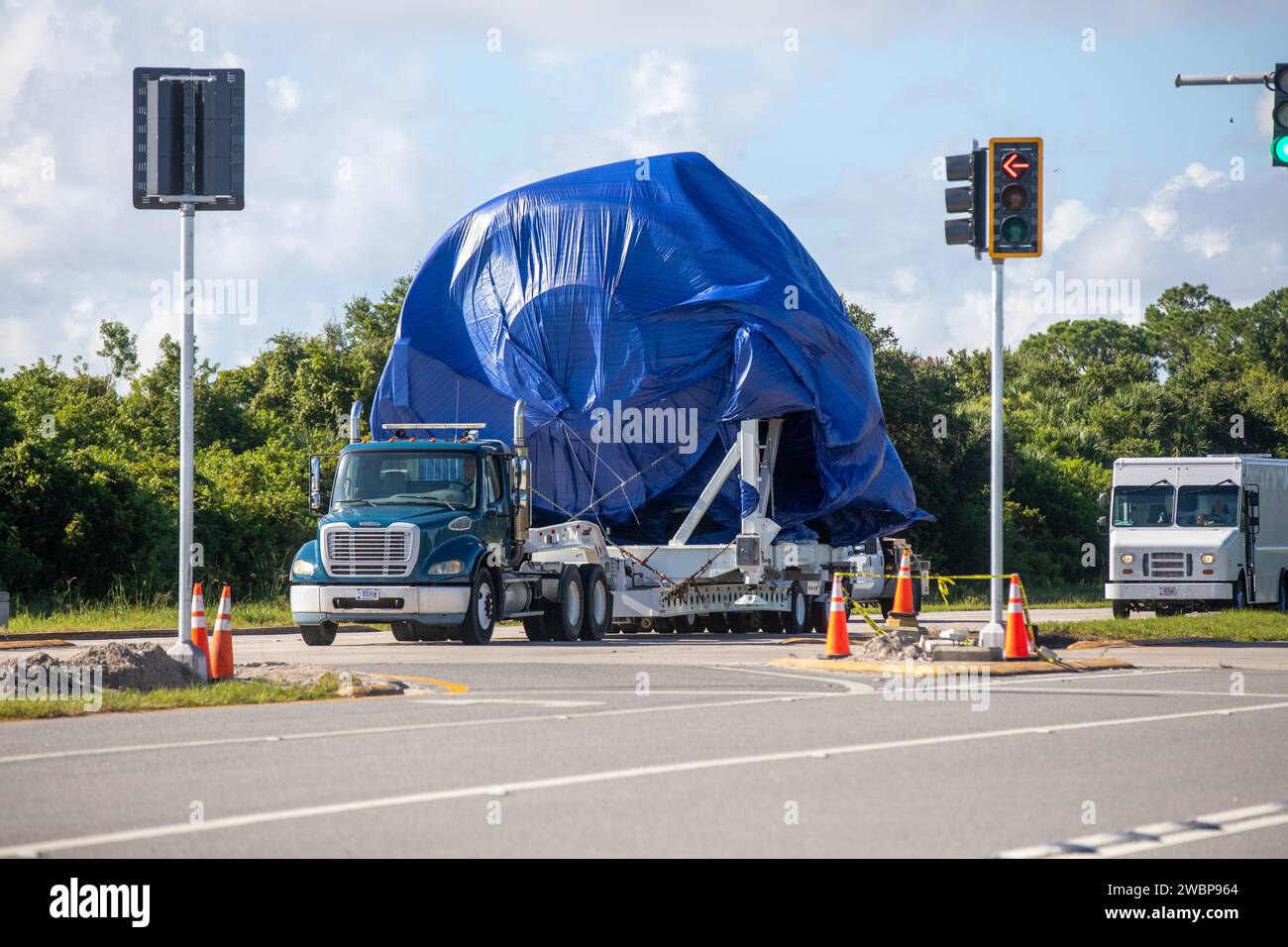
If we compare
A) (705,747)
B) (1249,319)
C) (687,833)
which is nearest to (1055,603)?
(705,747)

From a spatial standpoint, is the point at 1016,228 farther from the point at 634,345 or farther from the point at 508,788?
the point at 508,788

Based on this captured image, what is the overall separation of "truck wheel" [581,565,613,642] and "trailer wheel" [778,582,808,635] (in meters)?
4.23

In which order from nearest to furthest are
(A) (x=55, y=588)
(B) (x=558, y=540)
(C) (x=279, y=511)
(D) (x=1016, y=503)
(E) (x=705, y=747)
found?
(E) (x=705, y=747) → (B) (x=558, y=540) → (A) (x=55, y=588) → (C) (x=279, y=511) → (D) (x=1016, y=503)

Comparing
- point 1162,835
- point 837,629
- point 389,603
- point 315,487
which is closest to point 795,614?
point 389,603

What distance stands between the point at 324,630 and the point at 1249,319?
11775cm

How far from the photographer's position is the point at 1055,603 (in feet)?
144

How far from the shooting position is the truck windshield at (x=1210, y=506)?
3434 cm

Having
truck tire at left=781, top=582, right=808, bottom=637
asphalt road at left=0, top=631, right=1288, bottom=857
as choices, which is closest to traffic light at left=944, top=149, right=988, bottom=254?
asphalt road at left=0, top=631, right=1288, bottom=857

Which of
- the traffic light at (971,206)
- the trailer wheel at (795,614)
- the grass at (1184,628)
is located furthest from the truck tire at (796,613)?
the traffic light at (971,206)

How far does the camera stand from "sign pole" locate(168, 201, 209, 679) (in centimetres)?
1603

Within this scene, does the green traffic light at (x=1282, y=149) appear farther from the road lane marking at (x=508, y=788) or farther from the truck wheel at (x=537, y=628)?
the truck wheel at (x=537, y=628)

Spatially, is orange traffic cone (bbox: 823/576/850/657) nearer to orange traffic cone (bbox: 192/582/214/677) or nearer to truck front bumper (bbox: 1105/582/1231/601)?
orange traffic cone (bbox: 192/582/214/677)

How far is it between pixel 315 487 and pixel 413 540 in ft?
5.39
